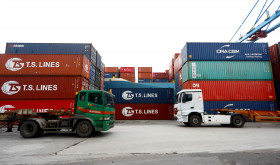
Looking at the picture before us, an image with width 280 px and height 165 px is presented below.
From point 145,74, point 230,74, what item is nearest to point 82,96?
point 230,74

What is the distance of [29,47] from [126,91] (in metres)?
11.9

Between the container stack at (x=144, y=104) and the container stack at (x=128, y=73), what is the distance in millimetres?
24380

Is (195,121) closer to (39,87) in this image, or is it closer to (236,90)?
(236,90)

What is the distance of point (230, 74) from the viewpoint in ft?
52.8

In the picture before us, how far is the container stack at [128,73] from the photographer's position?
4344 cm

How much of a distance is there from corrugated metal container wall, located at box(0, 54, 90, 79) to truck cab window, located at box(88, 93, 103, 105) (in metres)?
7.06

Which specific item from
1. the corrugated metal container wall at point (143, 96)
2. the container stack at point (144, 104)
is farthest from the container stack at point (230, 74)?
the container stack at point (144, 104)

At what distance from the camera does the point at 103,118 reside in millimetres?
7723

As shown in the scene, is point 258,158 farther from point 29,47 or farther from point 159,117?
point 29,47

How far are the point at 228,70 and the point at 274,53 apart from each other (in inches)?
240

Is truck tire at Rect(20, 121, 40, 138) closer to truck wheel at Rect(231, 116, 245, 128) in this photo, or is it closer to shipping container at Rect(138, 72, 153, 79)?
truck wheel at Rect(231, 116, 245, 128)

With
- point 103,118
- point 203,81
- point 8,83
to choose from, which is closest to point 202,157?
point 103,118

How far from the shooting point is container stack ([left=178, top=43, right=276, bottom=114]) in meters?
15.3

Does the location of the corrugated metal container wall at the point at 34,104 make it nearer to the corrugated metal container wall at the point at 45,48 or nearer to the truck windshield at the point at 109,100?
the corrugated metal container wall at the point at 45,48
